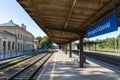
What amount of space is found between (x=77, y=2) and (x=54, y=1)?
127cm

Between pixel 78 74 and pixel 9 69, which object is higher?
pixel 78 74

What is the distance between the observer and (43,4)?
1228cm

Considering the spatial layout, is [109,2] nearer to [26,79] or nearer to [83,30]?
[26,79]

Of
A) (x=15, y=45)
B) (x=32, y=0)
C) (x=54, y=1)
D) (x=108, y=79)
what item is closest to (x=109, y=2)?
(x=54, y=1)

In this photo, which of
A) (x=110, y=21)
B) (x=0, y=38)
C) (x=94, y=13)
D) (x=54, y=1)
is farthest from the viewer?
(x=0, y=38)

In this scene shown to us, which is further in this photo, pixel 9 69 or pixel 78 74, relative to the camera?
pixel 9 69

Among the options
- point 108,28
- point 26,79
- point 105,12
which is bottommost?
point 26,79

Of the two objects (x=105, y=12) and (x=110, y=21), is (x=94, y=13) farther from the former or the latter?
(x=110, y=21)

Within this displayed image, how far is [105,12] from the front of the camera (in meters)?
11.4

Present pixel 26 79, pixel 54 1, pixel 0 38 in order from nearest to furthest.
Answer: pixel 54 1, pixel 26 79, pixel 0 38

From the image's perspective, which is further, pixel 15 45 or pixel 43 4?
pixel 15 45

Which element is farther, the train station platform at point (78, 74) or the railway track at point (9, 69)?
the railway track at point (9, 69)

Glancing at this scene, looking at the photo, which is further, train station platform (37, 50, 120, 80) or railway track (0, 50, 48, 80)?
railway track (0, 50, 48, 80)

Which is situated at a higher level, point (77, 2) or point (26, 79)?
point (77, 2)
